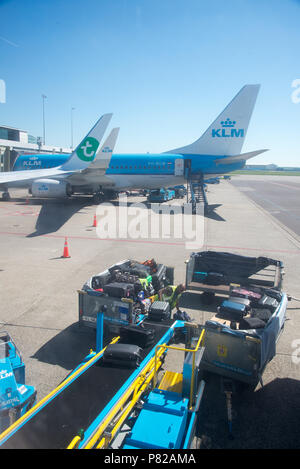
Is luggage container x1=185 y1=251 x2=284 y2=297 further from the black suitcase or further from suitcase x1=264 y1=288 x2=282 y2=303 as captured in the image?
suitcase x1=264 y1=288 x2=282 y2=303

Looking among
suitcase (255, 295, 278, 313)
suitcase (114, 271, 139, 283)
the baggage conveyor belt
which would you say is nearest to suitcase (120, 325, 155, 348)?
the baggage conveyor belt

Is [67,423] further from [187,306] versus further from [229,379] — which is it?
[187,306]

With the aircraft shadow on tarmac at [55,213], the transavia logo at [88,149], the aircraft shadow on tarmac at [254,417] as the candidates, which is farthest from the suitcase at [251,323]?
the transavia logo at [88,149]

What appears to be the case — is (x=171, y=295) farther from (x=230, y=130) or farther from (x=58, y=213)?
(x=230, y=130)

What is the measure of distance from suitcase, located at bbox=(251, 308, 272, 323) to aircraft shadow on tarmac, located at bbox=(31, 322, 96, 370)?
3.61m

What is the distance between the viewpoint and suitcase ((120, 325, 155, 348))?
6109mm

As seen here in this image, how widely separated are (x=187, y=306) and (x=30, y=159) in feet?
91.0

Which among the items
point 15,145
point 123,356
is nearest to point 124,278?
point 123,356

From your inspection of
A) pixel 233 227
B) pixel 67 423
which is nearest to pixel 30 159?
pixel 233 227

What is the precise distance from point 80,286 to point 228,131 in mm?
22519

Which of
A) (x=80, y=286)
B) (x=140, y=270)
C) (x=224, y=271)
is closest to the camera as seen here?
(x=140, y=270)

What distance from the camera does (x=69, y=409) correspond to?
429 cm

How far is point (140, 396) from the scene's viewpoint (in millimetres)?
4840
